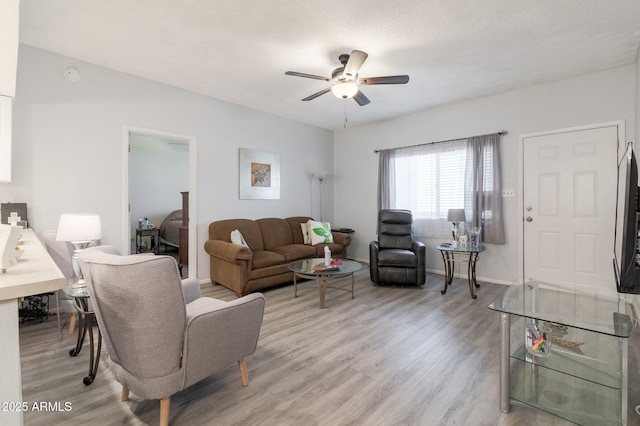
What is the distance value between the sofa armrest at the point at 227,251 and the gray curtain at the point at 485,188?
3246 millimetres

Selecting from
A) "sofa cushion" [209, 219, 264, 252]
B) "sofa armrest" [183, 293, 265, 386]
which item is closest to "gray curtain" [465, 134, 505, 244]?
"sofa cushion" [209, 219, 264, 252]

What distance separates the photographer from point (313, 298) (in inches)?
141

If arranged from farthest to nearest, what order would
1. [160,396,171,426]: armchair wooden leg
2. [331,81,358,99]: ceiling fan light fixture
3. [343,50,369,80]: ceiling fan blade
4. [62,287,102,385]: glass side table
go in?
[331,81,358,99]: ceiling fan light fixture, [343,50,369,80]: ceiling fan blade, [62,287,102,385]: glass side table, [160,396,171,426]: armchair wooden leg

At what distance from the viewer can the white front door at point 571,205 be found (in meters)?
3.42

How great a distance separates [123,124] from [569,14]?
14.8 ft

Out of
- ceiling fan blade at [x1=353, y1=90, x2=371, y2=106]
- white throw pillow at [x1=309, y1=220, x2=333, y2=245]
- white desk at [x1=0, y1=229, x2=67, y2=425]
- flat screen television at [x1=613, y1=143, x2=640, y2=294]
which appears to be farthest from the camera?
white throw pillow at [x1=309, y1=220, x2=333, y2=245]

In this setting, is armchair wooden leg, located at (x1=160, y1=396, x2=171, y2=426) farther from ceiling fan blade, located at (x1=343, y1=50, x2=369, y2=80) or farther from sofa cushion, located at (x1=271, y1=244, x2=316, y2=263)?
ceiling fan blade, located at (x1=343, y1=50, x2=369, y2=80)

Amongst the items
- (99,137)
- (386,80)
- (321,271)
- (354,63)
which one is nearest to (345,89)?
(354,63)

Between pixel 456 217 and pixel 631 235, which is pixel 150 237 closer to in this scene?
pixel 456 217

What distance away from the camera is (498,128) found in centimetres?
416

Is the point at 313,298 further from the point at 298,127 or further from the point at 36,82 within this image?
the point at 36,82

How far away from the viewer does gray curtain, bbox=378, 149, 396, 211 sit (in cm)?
528

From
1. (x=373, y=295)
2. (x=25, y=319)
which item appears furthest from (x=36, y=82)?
(x=373, y=295)

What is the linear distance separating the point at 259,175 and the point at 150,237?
11.5ft
